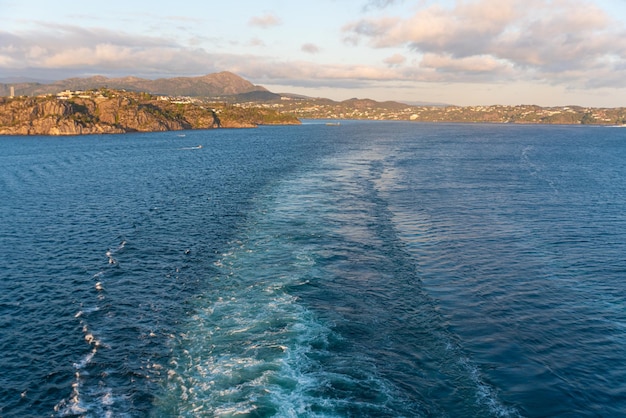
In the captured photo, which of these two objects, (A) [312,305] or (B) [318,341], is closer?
Result: (B) [318,341]

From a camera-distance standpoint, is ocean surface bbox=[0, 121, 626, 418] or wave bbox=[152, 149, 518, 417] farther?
ocean surface bbox=[0, 121, 626, 418]

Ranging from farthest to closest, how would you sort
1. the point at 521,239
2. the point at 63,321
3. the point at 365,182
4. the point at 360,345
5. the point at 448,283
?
the point at 365,182
the point at 521,239
the point at 448,283
the point at 63,321
the point at 360,345

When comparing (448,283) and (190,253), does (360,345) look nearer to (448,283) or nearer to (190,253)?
(448,283)

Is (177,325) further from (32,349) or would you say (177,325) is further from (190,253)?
(190,253)

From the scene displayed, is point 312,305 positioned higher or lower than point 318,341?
higher

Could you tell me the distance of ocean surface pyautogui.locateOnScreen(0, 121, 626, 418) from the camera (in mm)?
25266

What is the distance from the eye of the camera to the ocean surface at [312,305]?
82.9ft

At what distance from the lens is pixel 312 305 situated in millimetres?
36094

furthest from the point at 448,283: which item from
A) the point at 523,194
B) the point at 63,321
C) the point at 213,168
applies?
the point at 213,168

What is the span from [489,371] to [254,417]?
49.1 feet

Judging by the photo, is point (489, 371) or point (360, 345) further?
point (360, 345)

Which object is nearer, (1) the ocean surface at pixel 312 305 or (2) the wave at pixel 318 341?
(2) the wave at pixel 318 341

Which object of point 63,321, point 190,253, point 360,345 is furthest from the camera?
point 190,253

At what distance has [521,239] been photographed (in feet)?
175
